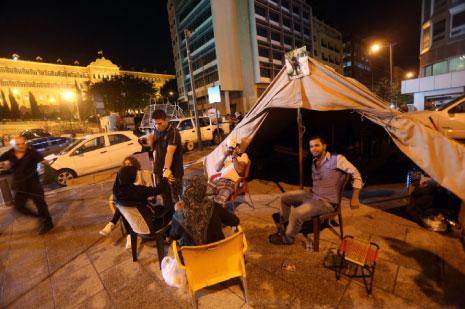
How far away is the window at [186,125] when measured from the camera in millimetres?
13089

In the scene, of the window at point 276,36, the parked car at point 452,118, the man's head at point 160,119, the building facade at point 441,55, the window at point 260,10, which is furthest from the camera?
the window at point 276,36

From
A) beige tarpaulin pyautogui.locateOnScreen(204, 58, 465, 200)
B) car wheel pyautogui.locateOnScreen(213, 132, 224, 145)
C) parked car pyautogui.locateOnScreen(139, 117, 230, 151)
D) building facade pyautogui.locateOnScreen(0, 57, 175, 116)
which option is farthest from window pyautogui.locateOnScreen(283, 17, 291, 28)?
building facade pyautogui.locateOnScreen(0, 57, 175, 116)

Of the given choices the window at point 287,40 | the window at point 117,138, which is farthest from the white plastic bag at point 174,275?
the window at point 287,40

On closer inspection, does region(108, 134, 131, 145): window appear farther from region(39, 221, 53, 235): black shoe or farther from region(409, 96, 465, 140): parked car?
region(409, 96, 465, 140): parked car

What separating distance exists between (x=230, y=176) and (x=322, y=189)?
1733 millimetres

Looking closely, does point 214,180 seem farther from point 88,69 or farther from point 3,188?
point 88,69

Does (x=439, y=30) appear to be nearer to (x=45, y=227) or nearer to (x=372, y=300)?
(x=372, y=300)

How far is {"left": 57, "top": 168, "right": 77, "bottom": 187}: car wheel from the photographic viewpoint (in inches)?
323

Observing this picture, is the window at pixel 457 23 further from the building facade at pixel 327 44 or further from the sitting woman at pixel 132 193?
the building facade at pixel 327 44

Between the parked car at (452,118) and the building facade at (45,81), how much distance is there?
7190cm

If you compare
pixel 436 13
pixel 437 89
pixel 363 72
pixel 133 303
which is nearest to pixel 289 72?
pixel 133 303

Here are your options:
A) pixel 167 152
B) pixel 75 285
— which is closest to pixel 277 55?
pixel 167 152

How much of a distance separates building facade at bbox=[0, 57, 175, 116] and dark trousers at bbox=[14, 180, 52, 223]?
6839 centimetres

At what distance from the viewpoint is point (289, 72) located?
15.1 ft
